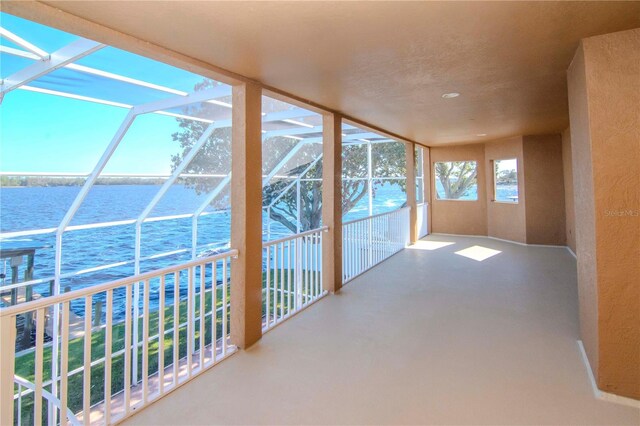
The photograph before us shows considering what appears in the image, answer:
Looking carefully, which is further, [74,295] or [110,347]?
[110,347]

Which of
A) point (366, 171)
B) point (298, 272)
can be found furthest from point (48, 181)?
point (366, 171)

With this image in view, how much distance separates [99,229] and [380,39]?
200 inches

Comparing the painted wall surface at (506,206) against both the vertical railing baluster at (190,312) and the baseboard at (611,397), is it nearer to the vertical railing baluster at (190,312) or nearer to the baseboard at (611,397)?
the baseboard at (611,397)

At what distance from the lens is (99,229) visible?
516 centimetres

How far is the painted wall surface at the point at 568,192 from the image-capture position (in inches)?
244

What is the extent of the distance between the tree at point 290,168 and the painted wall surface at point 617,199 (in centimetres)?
373

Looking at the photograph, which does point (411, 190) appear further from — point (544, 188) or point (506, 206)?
point (544, 188)

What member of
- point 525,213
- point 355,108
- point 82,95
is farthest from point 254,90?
point 525,213

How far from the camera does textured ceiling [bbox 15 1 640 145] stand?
6.06ft

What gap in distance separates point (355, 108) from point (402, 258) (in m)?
3.29

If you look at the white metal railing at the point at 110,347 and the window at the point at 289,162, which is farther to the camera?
the window at the point at 289,162

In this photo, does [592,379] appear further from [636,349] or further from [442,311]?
[442,311]

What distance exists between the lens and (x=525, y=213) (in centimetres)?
730

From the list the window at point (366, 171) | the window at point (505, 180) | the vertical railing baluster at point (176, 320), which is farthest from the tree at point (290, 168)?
the window at point (505, 180)
